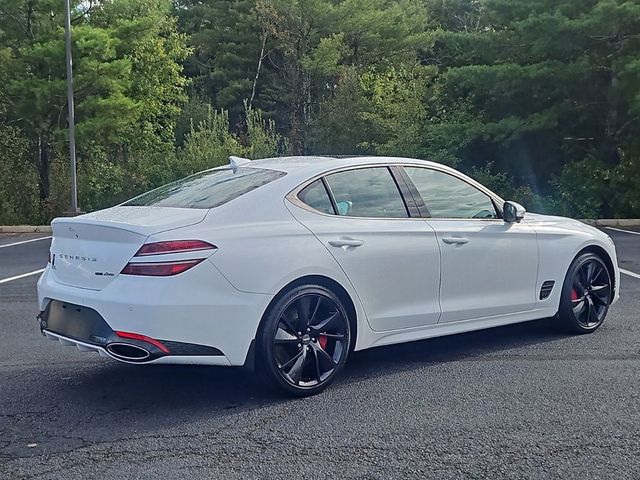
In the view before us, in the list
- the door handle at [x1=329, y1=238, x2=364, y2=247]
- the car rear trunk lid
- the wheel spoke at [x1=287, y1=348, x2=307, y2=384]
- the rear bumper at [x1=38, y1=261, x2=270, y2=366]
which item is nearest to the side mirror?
the door handle at [x1=329, y1=238, x2=364, y2=247]

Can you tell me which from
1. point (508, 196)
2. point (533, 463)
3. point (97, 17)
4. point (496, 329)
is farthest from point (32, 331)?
point (97, 17)

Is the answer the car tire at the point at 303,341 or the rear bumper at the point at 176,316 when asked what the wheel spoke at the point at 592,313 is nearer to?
the car tire at the point at 303,341

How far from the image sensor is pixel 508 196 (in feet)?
67.9

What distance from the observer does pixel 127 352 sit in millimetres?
4676

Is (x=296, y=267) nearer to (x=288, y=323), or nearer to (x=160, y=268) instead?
(x=288, y=323)

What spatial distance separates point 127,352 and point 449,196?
2719 millimetres

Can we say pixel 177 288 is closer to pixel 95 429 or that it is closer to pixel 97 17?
pixel 95 429

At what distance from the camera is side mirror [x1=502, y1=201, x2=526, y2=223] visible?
20.5 feet

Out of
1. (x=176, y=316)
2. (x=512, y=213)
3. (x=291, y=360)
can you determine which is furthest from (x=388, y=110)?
(x=176, y=316)

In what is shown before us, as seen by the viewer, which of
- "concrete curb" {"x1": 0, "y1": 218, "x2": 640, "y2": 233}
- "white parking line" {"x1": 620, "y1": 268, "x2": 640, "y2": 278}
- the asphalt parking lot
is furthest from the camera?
"concrete curb" {"x1": 0, "y1": 218, "x2": 640, "y2": 233}

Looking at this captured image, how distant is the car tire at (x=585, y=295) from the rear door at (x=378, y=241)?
1547 millimetres

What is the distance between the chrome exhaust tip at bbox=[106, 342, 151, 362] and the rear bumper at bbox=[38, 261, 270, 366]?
0.07 ft

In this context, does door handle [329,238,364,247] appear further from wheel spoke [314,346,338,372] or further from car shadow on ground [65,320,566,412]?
car shadow on ground [65,320,566,412]

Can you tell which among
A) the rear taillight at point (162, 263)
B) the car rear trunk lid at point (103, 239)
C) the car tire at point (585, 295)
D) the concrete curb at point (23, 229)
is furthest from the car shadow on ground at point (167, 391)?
the concrete curb at point (23, 229)
